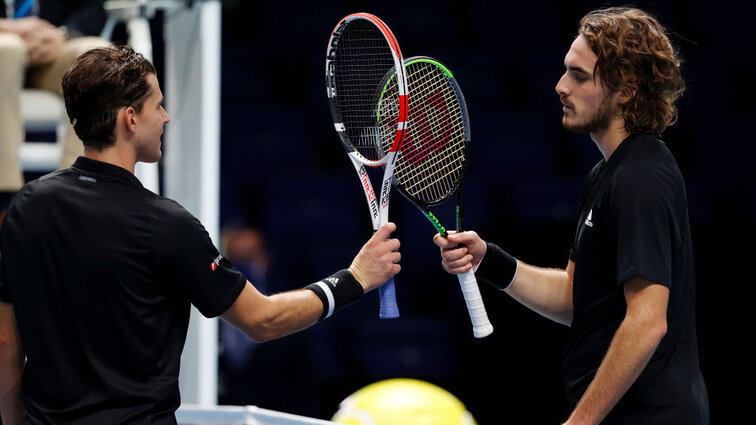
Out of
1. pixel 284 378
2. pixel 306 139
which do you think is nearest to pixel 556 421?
pixel 284 378

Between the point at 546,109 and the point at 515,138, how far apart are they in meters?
0.43

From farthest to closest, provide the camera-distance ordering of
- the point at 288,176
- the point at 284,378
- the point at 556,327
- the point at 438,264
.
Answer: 1. the point at 288,176
2. the point at 438,264
3. the point at 556,327
4. the point at 284,378

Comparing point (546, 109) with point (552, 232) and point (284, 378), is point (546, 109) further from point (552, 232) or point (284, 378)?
point (284, 378)

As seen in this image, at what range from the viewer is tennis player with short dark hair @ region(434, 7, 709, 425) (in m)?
2.14

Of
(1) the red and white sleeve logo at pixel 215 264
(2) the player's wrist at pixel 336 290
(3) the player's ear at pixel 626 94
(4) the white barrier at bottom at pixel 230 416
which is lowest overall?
(4) the white barrier at bottom at pixel 230 416

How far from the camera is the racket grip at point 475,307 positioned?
8.62ft

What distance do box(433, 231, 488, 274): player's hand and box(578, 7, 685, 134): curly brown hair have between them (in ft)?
1.90

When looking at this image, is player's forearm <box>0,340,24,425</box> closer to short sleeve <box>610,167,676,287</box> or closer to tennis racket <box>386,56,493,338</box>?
tennis racket <box>386,56,493,338</box>

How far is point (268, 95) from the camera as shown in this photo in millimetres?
6793

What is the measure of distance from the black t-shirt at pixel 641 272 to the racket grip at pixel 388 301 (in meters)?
0.51

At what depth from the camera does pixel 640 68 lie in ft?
7.68

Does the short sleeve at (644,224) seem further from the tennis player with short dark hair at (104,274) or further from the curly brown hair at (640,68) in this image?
the tennis player with short dark hair at (104,274)

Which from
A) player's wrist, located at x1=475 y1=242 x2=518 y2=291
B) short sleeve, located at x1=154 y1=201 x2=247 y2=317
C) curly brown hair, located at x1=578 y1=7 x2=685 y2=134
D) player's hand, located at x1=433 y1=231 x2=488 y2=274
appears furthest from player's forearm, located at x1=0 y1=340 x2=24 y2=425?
curly brown hair, located at x1=578 y1=7 x2=685 y2=134

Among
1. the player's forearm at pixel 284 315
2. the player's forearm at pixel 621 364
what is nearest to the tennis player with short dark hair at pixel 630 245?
the player's forearm at pixel 621 364
